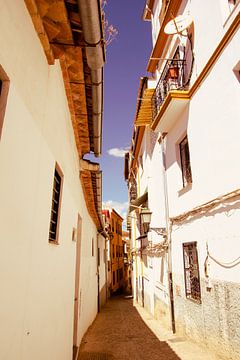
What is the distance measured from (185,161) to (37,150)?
19.2ft

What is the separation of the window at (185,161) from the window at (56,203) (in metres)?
4.30

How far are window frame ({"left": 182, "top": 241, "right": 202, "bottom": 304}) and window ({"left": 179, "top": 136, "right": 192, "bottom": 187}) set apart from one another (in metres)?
1.82

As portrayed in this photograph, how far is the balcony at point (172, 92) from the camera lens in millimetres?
6844

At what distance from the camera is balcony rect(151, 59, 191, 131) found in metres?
6.84

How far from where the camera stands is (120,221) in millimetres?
40656

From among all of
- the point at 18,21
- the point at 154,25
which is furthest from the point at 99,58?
the point at 154,25

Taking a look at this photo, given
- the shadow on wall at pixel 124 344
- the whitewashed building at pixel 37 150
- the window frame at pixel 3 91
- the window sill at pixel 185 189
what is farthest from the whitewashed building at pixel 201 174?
the window frame at pixel 3 91

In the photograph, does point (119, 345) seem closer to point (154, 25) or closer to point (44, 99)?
point (44, 99)

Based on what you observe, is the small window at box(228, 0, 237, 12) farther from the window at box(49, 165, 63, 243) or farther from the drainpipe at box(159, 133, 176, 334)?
the window at box(49, 165, 63, 243)

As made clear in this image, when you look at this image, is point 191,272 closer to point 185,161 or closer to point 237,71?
point 185,161

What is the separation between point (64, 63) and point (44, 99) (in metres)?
1.06

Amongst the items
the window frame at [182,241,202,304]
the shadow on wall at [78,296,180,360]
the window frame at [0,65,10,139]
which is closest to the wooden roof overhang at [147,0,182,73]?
the window frame at [182,241,202,304]

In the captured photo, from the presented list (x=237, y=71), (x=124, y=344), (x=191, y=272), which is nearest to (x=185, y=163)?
(x=191, y=272)

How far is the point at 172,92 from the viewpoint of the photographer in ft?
22.3
